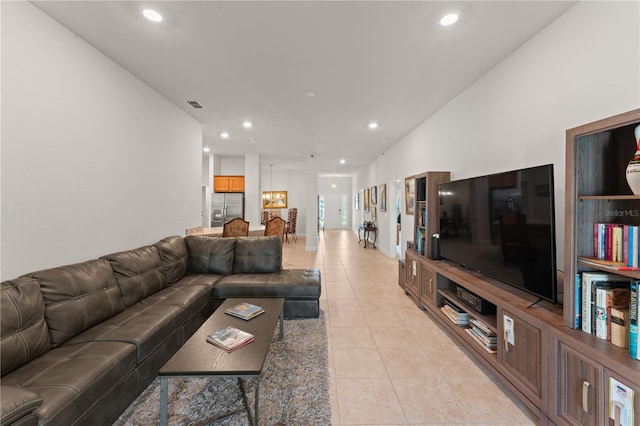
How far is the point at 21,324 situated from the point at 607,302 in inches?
130

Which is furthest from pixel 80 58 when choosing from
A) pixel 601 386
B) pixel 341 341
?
pixel 601 386

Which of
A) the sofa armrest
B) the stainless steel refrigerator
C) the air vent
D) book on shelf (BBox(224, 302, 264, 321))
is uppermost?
the air vent

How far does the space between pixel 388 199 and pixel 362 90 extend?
13.2 feet

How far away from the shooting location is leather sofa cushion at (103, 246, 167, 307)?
242cm

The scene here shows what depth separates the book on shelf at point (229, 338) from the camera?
167cm

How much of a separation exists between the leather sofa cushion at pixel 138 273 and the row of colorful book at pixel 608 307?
132 inches

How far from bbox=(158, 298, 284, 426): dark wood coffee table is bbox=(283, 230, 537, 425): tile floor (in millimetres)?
657

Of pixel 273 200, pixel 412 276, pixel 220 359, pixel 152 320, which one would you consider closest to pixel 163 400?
pixel 220 359

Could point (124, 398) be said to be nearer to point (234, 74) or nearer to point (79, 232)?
point (79, 232)

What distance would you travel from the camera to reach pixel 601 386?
4.23 feet

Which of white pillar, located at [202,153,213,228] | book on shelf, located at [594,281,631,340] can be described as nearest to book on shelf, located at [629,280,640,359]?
book on shelf, located at [594,281,631,340]

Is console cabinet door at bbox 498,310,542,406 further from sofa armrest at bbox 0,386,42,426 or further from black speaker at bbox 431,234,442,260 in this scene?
sofa armrest at bbox 0,386,42,426

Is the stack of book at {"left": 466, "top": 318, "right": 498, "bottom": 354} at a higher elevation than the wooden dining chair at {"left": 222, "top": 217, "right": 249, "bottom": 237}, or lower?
lower

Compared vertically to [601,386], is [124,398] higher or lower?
lower
